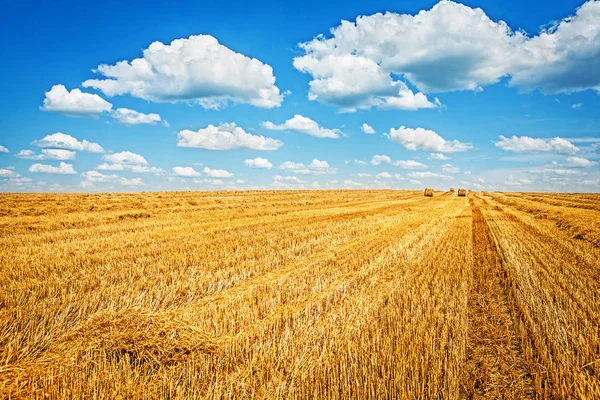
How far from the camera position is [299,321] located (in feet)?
17.8

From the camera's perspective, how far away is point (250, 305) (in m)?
6.34

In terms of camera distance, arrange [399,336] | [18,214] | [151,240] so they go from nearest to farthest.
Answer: [399,336] → [151,240] → [18,214]

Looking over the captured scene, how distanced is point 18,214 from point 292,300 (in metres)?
19.7

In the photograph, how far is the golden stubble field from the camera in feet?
12.4

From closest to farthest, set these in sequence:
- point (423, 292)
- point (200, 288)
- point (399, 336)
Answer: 1. point (399, 336)
2. point (423, 292)
3. point (200, 288)

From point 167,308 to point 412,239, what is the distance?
9406mm

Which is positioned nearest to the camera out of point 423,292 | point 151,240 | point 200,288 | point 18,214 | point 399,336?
point 399,336

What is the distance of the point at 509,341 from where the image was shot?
4.85m

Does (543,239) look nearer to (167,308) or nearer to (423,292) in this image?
(423,292)

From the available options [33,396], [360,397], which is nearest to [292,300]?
[360,397]

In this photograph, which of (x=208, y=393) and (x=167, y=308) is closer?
(x=208, y=393)

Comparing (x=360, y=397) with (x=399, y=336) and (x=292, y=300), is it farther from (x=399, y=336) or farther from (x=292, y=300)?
(x=292, y=300)

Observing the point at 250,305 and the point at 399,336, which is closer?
the point at 399,336

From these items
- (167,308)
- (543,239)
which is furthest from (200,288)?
(543,239)
